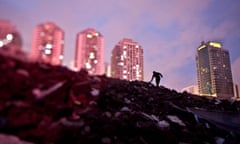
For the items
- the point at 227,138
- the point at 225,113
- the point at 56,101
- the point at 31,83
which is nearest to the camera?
the point at 31,83

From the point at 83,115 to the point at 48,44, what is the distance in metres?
1.84

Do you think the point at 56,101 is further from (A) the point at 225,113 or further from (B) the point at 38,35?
(A) the point at 225,113

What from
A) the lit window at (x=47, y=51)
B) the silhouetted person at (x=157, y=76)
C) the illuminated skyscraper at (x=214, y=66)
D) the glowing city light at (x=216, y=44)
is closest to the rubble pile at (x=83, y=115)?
the lit window at (x=47, y=51)

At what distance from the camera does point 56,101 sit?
3.38m

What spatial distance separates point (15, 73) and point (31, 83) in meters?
0.32

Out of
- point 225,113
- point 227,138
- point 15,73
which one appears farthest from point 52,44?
point 225,113

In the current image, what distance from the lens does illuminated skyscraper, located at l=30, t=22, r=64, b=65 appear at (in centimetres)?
213

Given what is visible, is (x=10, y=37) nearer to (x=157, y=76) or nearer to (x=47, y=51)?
(x=47, y=51)

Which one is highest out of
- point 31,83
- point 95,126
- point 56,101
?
point 31,83

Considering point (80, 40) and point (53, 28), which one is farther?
point (80, 40)

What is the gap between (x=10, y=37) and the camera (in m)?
2.21

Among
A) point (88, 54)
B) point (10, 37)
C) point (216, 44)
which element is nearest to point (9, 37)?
point (10, 37)

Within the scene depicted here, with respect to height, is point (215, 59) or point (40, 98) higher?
point (215, 59)

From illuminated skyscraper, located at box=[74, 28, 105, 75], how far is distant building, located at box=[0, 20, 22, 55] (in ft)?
1.97
